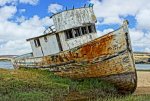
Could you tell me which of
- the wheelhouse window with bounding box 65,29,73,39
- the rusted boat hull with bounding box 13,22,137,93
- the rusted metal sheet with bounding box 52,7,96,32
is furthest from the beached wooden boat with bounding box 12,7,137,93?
the rusted metal sheet with bounding box 52,7,96,32

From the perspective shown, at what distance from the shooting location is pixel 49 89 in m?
22.8

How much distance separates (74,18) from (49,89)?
5.83m

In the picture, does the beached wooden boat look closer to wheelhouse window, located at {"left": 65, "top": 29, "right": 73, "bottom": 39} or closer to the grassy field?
the grassy field

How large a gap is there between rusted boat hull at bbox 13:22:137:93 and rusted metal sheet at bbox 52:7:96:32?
201cm

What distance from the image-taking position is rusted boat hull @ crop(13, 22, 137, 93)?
23.6 m

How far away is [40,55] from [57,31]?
3.45 m

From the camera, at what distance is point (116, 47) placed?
23.6m

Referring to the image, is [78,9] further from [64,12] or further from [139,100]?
[139,100]

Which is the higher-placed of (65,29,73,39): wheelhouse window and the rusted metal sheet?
the rusted metal sheet

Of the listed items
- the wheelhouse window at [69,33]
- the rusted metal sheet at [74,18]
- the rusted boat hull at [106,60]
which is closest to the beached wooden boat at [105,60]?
the rusted boat hull at [106,60]

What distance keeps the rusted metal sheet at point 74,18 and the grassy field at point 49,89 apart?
3.55 meters

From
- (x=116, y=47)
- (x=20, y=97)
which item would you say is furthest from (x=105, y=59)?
(x=20, y=97)

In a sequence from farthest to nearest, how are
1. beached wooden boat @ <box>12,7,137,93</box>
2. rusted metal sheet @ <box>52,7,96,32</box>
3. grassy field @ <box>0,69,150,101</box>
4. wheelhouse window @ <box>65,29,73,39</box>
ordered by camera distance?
wheelhouse window @ <box>65,29,73,39</box>, rusted metal sheet @ <box>52,7,96,32</box>, beached wooden boat @ <box>12,7,137,93</box>, grassy field @ <box>0,69,150,101</box>

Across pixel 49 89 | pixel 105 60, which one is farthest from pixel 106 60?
pixel 49 89
